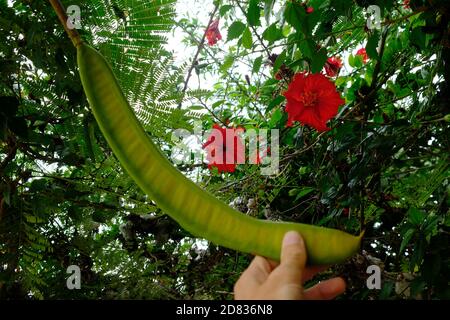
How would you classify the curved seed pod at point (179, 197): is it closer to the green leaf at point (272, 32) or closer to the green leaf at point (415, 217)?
the green leaf at point (415, 217)

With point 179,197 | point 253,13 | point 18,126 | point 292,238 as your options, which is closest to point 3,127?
point 18,126

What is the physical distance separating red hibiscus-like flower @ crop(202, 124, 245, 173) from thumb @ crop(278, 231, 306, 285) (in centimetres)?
123

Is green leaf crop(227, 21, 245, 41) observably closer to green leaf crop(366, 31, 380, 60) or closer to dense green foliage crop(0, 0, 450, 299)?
dense green foliage crop(0, 0, 450, 299)

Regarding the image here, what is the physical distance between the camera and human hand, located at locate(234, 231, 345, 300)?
21.4 inches

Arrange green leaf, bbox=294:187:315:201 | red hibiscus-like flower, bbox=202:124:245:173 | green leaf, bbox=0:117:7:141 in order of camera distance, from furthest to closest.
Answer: red hibiscus-like flower, bbox=202:124:245:173
green leaf, bbox=294:187:315:201
green leaf, bbox=0:117:7:141

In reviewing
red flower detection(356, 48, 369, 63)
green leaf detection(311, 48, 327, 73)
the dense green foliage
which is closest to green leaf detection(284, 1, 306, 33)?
the dense green foliage

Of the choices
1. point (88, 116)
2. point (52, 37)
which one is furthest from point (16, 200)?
point (52, 37)

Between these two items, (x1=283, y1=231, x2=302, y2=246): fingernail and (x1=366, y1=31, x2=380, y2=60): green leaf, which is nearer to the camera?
(x1=283, y1=231, x2=302, y2=246): fingernail

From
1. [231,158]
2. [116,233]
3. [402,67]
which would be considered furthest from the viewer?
[116,233]

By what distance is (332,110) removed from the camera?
1.44 m

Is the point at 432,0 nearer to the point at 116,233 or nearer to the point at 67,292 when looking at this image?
the point at 67,292

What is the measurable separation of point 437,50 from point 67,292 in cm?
137

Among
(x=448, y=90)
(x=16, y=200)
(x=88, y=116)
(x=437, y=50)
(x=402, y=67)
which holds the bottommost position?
(x=16, y=200)

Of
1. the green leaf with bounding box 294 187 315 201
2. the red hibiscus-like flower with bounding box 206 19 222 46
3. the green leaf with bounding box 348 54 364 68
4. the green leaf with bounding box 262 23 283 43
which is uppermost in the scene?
the red hibiscus-like flower with bounding box 206 19 222 46
